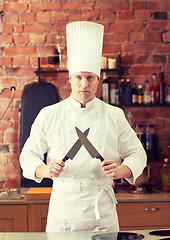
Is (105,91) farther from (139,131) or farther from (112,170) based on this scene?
(112,170)

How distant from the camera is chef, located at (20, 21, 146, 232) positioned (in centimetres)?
206

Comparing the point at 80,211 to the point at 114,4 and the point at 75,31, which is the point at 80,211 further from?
the point at 114,4

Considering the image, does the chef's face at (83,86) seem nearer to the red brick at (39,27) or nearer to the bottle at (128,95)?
the bottle at (128,95)

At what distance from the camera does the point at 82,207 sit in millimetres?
2062

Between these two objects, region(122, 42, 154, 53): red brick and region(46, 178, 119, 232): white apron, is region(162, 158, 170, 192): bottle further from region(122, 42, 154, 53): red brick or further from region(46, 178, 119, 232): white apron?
region(46, 178, 119, 232): white apron

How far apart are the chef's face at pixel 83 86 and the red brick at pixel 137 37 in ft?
4.71

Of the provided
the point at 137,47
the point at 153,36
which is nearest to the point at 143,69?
the point at 137,47

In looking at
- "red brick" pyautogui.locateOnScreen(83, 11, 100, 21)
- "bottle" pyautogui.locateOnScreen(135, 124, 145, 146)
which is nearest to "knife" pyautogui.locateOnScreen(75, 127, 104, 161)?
"bottle" pyautogui.locateOnScreen(135, 124, 145, 146)

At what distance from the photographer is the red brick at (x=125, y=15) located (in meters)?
3.48

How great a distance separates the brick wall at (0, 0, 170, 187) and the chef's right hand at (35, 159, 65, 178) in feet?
4.83

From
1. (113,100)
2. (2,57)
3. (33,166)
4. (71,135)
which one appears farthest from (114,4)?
(33,166)

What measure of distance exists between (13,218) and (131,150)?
118 centimetres

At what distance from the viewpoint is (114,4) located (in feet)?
11.4

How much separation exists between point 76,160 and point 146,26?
1828 millimetres
